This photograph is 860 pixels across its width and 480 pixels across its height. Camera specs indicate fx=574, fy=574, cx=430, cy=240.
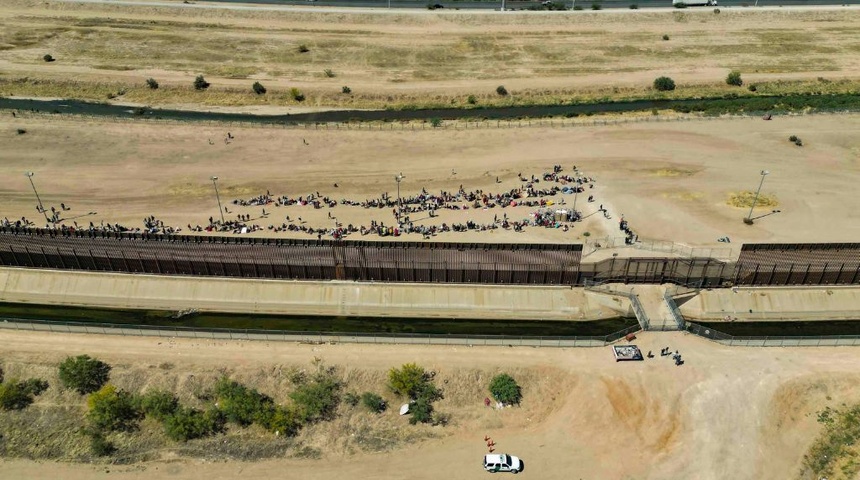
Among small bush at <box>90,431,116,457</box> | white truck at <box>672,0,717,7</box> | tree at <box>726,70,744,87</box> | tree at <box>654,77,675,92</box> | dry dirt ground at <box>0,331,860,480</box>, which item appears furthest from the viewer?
white truck at <box>672,0,717,7</box>

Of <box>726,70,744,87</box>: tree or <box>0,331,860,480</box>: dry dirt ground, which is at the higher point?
<box>726,70,744,87</box>: tree

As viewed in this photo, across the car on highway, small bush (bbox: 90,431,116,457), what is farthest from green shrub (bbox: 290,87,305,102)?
the car on highway

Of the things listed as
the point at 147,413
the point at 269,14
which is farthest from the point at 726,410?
the point at 269,14

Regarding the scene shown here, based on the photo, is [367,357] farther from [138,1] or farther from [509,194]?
[138,1]

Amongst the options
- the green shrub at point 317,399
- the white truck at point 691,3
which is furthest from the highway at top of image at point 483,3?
the green shrub at point 317,399

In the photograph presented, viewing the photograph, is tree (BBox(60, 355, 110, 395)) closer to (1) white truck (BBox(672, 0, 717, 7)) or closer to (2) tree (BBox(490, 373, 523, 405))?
(2) tree (BBox(490, 373, 523, 405))
